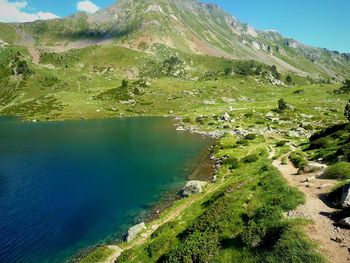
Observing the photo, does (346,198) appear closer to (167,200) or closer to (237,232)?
(237,232)

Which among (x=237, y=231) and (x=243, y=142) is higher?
(x=237, y=231)

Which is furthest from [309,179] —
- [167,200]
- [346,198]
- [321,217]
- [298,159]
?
[167,200]

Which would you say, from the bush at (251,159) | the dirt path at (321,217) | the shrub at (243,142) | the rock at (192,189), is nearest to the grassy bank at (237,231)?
the dirt path at (321,217)

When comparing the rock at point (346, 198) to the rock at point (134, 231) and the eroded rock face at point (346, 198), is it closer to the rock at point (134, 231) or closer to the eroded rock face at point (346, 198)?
the eroded rock face at point (346, 198)

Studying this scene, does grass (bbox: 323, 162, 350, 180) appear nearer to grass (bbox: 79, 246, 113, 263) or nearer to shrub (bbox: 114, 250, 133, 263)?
shrub (bbox: 114, 250, 133, 263)

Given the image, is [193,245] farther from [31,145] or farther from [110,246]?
[31,145]

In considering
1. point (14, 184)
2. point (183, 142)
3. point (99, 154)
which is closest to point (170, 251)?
point (14, 184)

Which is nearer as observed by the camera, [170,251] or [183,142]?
[170,251]
